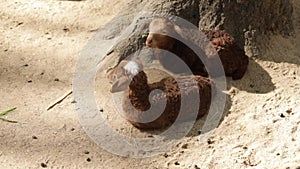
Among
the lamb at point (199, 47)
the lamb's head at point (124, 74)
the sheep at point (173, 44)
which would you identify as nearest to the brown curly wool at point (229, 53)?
the lamb at point (199, 47)

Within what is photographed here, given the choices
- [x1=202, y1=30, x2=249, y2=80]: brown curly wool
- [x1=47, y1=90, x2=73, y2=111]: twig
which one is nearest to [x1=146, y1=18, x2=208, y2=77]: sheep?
[x1=202, y1=30, x2=249, y2=80]: brown curly wool

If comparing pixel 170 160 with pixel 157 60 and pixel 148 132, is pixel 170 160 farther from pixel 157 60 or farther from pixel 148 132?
pixel 157 60

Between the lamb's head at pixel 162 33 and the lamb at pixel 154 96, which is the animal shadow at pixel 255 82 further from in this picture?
the lamb's head at pixel 162 33

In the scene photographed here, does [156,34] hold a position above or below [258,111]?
above

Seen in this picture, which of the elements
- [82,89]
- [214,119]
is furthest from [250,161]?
[82,89]

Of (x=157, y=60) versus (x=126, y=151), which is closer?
(x=126, y=151)

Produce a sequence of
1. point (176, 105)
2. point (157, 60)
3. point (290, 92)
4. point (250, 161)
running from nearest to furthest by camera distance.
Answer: point (250, 161)
point (176, 105)
point (290, 92)
point (157, 60)

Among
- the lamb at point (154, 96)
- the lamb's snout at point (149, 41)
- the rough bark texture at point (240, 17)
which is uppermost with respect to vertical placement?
the rough bark texture at point (240, 17)

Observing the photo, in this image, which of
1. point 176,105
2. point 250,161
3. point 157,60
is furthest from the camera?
point 157,60
